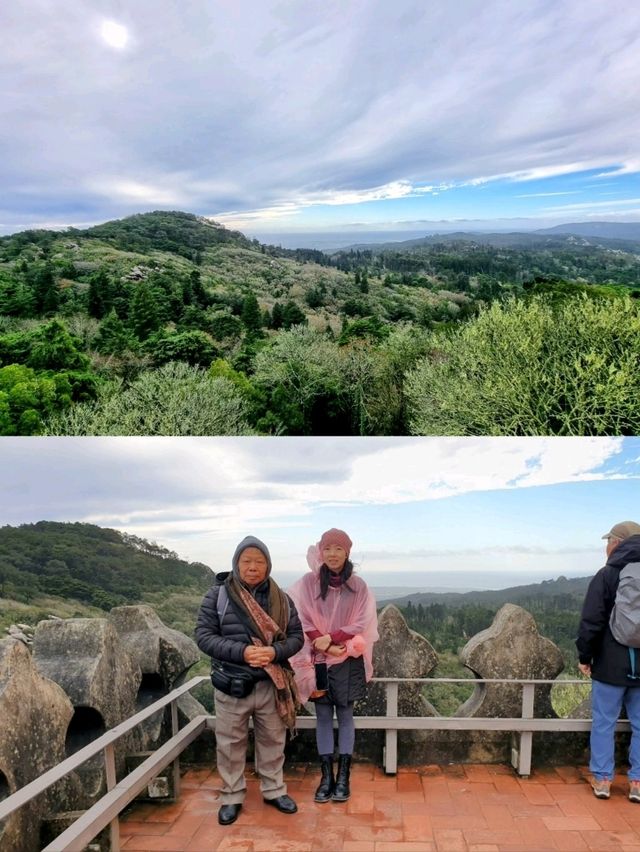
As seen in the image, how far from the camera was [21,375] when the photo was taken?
1102 cm

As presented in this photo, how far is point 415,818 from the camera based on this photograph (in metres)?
3.13

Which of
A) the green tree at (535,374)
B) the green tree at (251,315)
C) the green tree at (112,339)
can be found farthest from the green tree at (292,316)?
the green tree at (112,339)

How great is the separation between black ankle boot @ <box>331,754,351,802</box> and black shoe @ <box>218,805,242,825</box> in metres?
0.45

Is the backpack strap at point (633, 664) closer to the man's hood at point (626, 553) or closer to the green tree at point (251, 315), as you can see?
the man's hood at point (626, 553)

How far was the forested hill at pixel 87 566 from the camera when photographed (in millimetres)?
4449

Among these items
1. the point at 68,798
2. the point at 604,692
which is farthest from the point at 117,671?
the point at 604,692

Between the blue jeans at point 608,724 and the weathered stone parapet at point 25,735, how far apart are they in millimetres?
2283

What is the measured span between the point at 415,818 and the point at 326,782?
432 mm

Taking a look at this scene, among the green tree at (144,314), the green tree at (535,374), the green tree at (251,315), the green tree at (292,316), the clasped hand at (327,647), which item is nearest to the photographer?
the clasped hand at (327,647)

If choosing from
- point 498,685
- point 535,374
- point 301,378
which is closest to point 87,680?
point 498,685

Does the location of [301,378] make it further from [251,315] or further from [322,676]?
[322,676]

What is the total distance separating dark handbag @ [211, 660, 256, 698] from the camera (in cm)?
314

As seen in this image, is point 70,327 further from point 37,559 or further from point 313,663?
point 313,663

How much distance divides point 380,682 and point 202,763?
3.25ft
